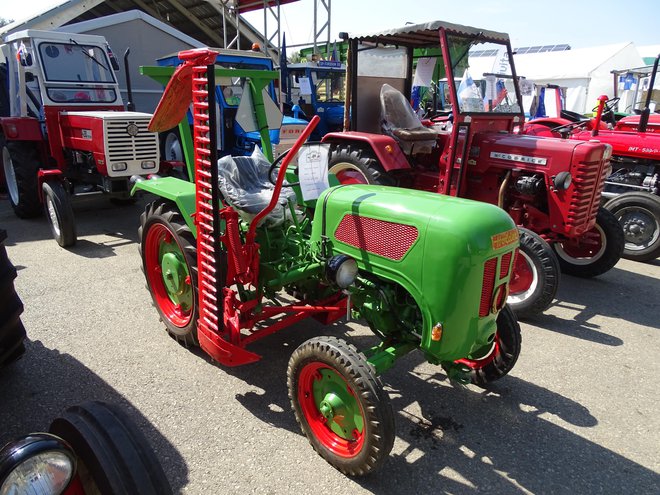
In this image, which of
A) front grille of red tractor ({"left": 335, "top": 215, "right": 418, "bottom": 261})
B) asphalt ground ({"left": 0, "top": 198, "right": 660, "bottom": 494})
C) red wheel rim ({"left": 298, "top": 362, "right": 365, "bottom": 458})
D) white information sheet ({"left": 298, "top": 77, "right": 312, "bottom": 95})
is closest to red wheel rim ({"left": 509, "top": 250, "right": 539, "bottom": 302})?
asphalt ground ({"left": 0, "top": 198, "right": 660, "bottom": 494})

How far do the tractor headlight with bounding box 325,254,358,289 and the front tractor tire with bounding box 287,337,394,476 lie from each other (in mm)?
258

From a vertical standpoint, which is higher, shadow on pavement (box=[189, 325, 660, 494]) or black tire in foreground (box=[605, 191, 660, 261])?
black tire in foreground (box=[605, 191, 660, 261])

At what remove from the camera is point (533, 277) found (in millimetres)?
3461

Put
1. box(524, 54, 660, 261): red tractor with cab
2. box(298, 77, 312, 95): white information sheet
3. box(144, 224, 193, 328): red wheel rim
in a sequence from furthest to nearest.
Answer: box(298, 77, 312, 95): white information sheet, box(524, 54, 660, 261): red tractor with cab, box(144, 224, 193, 328): red wheel rim

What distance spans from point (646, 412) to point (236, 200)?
2.52 meters

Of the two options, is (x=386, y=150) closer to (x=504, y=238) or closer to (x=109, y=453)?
(x=504, y=238)

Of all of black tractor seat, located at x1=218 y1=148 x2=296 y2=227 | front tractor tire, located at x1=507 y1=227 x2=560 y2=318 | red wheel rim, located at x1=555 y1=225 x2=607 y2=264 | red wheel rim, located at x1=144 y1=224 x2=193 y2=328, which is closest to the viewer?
black tractor seat, located at x1=218 y1=148 x2=296 y2=227

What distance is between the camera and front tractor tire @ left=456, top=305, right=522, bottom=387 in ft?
7.91

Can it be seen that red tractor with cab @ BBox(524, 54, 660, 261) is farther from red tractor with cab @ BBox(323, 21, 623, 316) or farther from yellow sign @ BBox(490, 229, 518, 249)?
yellow sign @ BBox(490, 229, 518, 249)

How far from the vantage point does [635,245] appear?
199 inches

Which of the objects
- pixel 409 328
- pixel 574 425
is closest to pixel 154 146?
pixel 409 328

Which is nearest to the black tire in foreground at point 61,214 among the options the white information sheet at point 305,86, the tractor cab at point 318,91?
the tractor cab at point 318,91

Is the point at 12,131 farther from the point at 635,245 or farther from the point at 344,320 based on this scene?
the point at 635,245

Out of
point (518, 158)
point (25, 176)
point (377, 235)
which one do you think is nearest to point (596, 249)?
point (518, 158)
